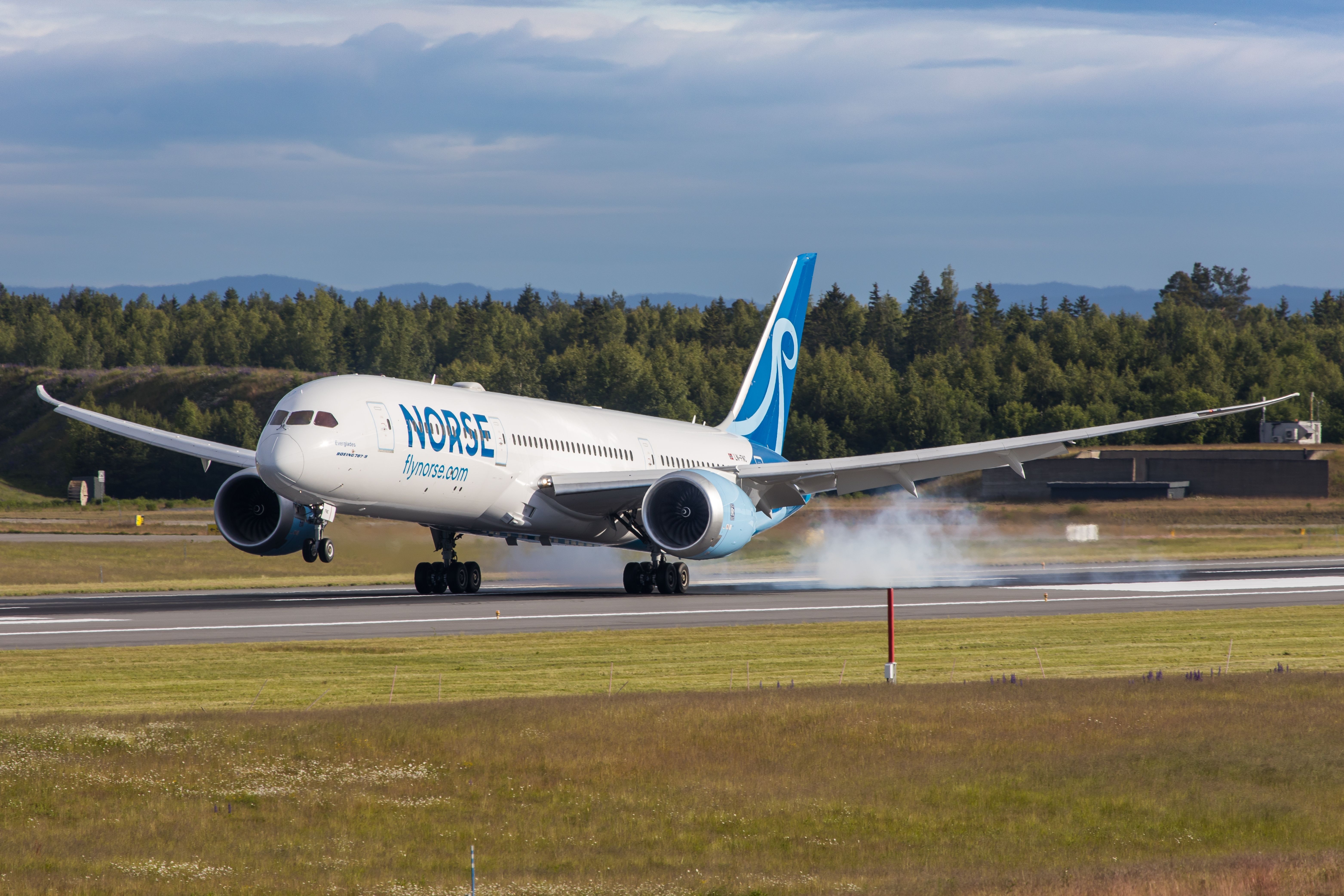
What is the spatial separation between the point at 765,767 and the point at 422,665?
Result: 9868 millimetres

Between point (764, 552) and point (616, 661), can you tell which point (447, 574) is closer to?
point (616, 661)

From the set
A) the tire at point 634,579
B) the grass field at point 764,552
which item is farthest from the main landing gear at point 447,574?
the tire at point 634,579

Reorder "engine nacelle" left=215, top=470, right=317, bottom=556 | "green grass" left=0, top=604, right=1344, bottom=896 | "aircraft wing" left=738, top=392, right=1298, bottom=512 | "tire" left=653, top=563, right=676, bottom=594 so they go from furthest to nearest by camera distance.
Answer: "tire" left=653, top=563, right=676, bottom=594, "aircraft wing" left=738, top=392, right=1298, bottom=512, "engine nacelle" left=215, top=470, right=317, bottom=556, "green grass" left=0, top=604, right=1344, bottom=896

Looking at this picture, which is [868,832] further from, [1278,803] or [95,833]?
[95,833]

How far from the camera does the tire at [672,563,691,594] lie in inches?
1650

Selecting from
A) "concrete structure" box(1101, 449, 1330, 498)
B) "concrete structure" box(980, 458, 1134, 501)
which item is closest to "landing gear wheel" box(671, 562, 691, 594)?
"concrete structure" box(980, 458, 1134, 501)

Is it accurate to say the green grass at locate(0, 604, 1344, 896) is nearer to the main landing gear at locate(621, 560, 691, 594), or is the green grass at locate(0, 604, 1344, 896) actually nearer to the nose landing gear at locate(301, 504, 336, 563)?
the nose landing gear at locate(301, 504, 336, 563)

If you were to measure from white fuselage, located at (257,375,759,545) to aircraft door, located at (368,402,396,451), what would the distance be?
0.09ft

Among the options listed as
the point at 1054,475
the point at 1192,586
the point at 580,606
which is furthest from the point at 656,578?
the point at 1054,475

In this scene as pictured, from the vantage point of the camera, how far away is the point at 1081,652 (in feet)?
93.1

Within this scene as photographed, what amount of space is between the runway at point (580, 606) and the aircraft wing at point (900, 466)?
316 centimetres

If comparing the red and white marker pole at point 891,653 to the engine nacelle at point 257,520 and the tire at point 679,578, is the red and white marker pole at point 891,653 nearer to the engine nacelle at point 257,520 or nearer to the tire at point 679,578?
the tire at point 679,578

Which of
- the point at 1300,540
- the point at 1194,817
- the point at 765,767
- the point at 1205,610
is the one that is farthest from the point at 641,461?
the point at 1300,540

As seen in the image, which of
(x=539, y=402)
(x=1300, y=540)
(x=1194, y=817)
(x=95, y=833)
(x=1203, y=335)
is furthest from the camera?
(x=1203, y=335)
